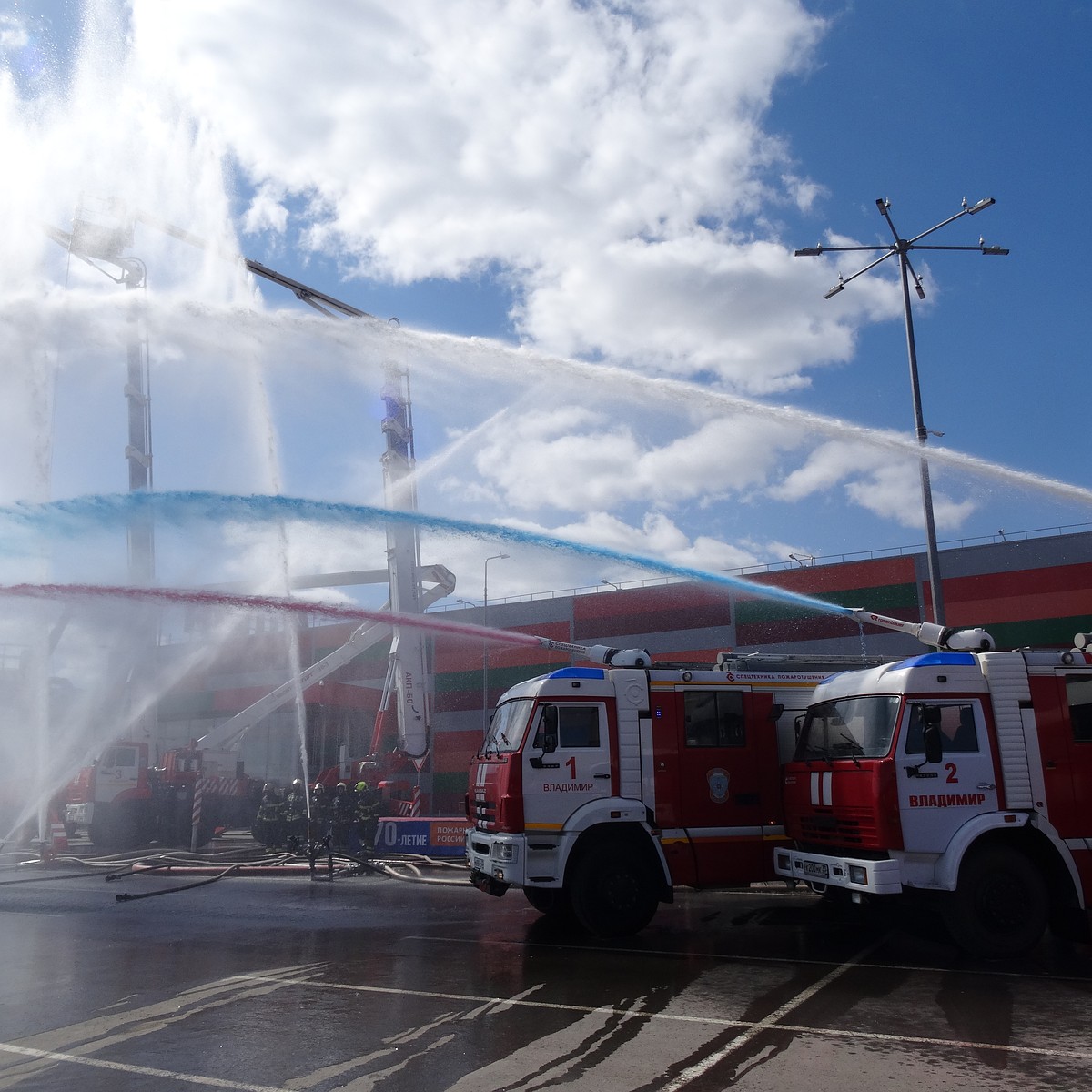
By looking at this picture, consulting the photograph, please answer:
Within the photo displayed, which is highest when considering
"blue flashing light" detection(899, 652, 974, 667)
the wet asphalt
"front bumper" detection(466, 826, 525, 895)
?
"blue flashing light" detection(899, 652, 974, 667)

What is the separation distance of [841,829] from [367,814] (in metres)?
13.7

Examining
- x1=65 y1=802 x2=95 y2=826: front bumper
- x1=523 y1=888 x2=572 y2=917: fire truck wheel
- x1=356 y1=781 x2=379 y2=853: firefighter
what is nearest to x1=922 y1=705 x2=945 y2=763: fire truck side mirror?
x1=523 y1=888 x2=572 y2=917: fire truck wheel

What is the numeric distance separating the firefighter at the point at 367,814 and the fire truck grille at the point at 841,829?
40.1ft

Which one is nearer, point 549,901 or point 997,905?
point 997,905

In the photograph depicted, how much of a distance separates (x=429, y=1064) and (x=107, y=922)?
373 inches

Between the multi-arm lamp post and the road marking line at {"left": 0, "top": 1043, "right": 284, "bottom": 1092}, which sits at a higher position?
the multi-arm lamp post

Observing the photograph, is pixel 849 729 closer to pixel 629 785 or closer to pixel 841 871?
pixel 841 871

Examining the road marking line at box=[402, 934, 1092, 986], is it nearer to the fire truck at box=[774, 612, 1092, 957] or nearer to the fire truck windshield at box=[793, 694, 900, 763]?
the fire truck at box=[774, 612, 1092, 957]

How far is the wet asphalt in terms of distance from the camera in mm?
6516

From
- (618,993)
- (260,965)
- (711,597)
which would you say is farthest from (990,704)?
(711,597)

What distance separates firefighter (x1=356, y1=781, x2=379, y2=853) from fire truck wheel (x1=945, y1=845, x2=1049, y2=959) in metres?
14.3

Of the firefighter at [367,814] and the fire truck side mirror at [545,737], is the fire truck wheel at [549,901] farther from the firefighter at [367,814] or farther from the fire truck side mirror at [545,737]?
the firefighter at [367,814]

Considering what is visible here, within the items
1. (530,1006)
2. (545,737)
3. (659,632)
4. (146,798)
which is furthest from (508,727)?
(659,632)

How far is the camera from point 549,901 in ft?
42.8
